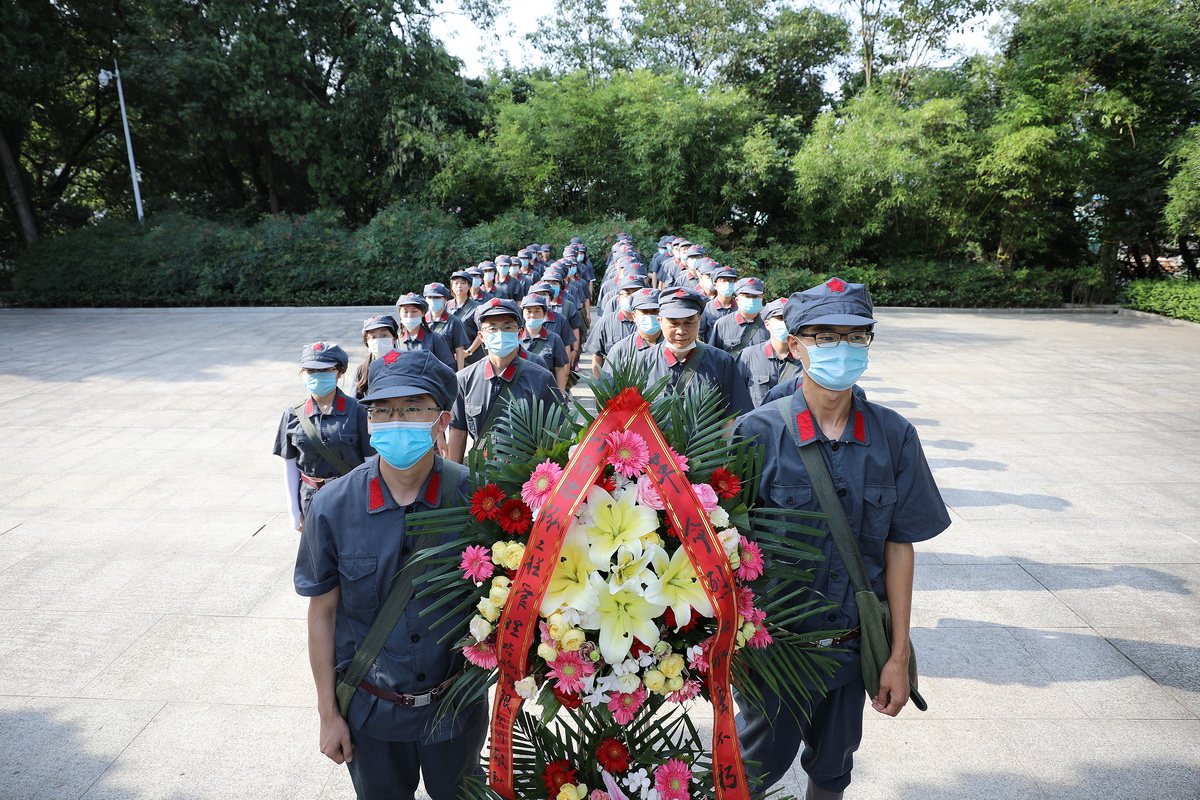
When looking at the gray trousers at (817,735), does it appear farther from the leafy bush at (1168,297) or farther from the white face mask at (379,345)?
the leafy bush at (1168,297)

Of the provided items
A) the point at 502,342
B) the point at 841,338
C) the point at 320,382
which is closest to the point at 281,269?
the point at 502,342

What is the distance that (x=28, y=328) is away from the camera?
48.0 feet

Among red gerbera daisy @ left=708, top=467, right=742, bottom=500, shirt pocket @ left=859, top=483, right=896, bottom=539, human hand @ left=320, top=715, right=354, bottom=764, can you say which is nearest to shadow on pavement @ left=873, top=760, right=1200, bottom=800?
shirt pocket @ left=859, top=483, right=896, bottom=539

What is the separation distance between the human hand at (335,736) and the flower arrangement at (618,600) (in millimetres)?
537

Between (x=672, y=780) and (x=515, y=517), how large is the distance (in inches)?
25.5

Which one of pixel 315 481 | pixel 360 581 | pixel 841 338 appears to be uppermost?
pixel 841 338

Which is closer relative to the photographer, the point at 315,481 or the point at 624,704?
the point at 624,704

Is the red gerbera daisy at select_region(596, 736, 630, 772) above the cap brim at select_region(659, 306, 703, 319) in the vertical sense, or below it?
below

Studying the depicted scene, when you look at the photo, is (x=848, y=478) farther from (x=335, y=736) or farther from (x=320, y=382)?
(x=320, y=382)

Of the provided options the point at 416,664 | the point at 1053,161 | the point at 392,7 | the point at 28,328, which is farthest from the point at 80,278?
the point at 1053,161

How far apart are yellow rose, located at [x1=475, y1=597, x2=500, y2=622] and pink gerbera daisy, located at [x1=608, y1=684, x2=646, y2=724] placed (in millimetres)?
290

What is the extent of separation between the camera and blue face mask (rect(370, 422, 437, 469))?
201 centimetres

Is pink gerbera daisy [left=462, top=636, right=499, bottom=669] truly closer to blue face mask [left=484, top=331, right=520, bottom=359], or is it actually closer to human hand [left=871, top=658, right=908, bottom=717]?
human hand [left=871, top=658, right=908, bottom=717]

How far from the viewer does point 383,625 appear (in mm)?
1971
